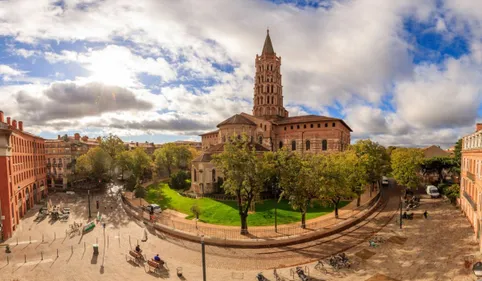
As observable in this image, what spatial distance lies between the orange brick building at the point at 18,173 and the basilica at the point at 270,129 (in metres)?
24.9

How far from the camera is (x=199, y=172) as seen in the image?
149ft

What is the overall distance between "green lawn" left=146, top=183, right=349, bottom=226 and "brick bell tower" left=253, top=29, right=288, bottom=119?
35.3 metres

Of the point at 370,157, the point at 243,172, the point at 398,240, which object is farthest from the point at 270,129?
the point at 398,240

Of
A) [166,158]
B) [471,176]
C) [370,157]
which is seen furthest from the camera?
[166,158]

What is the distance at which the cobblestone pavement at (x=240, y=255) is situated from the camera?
17766 mm

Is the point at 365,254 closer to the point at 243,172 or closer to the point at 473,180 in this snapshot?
the point at 243,172

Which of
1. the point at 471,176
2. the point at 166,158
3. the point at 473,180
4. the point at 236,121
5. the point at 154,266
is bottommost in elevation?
the point at 154,266

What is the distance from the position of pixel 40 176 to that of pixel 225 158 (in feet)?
147

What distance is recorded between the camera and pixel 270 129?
5988 centimetres

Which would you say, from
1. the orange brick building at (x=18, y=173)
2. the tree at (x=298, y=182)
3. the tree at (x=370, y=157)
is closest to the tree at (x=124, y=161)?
the orange brick building at (x=18, y=173)

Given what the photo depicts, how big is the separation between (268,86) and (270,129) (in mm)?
16258

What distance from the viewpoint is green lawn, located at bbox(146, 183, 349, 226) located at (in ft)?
99.8

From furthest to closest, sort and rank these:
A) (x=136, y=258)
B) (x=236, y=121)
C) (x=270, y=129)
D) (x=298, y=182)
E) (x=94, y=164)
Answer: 1. (x=270, y=129)
2. (x=236, y=121)
3. (x=94, y=164)
4. (x=298, y=182)
5. (x=136, y=258)

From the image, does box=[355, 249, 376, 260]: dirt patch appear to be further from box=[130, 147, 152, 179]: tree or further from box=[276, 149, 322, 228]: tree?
box=[130, 147, 152, 179]: tree
